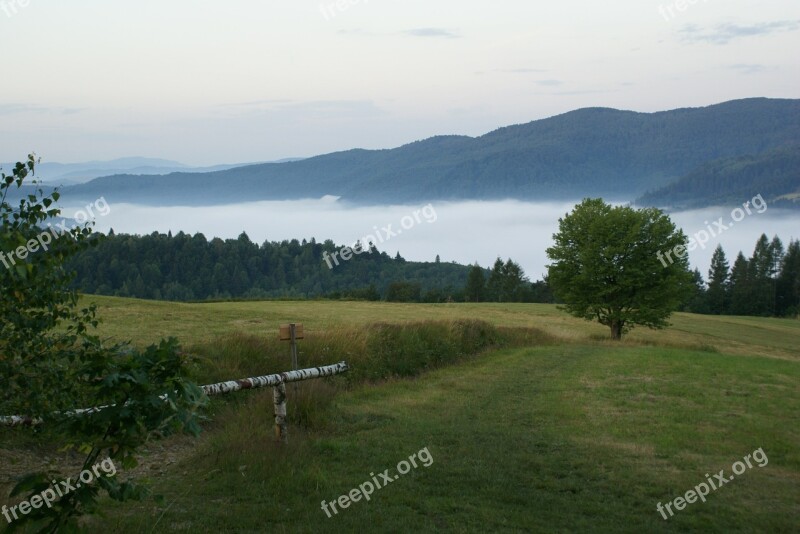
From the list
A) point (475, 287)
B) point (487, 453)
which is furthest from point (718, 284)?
point (487, 453)

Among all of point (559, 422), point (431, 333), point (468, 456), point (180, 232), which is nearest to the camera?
point (468, 456)

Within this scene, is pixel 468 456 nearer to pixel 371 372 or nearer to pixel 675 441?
pixel 675 441

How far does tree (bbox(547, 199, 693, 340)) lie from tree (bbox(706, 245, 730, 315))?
85.7 m

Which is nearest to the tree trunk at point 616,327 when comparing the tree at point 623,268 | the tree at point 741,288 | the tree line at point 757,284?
the tree at point 623,268

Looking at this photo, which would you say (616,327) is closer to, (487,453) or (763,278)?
(487,453)

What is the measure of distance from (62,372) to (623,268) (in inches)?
1409

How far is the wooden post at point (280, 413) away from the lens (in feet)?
27.8

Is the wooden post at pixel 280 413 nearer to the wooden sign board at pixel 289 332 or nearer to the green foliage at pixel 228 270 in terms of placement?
the wooden sign board at pixel 289 332

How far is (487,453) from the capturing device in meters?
8.90

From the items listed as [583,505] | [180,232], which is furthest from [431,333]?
[180,232]

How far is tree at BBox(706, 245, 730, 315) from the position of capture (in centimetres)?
11656

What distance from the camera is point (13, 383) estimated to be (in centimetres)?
467

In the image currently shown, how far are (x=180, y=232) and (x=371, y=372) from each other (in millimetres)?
99508

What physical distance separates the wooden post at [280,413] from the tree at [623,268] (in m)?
31.4
